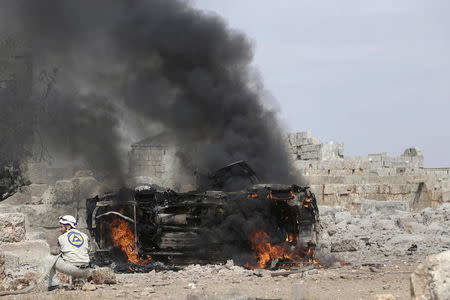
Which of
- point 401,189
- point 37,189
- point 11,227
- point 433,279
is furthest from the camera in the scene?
point 401,189

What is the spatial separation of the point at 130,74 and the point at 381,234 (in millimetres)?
7407

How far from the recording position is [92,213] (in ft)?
45.1

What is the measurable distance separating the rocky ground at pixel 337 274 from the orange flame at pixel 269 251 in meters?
0.56

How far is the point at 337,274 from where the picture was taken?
39.3 ft

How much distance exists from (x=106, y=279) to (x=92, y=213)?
2937 millimetres

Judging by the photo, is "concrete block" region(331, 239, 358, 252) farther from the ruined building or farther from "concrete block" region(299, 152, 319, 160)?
"concrete block" region(299, 152, 319, 160)

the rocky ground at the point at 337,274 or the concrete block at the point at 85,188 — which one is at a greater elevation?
the concrete block at the point at 85,188

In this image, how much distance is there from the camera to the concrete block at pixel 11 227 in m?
11.8

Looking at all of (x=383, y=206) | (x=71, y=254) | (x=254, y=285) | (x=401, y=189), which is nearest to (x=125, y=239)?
(x=71, y=254)

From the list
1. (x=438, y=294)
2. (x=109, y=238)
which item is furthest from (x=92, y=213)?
(x=438, y=294)

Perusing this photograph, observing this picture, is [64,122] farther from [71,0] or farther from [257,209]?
[257,209]

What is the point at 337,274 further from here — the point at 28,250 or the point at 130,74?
the point at 130,74

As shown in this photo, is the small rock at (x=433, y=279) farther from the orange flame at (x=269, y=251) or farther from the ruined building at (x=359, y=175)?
the ruined building at (x=359, y=175)

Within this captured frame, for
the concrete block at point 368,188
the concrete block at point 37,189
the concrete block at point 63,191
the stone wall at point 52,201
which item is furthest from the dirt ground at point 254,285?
the concrete block at point 368,188
